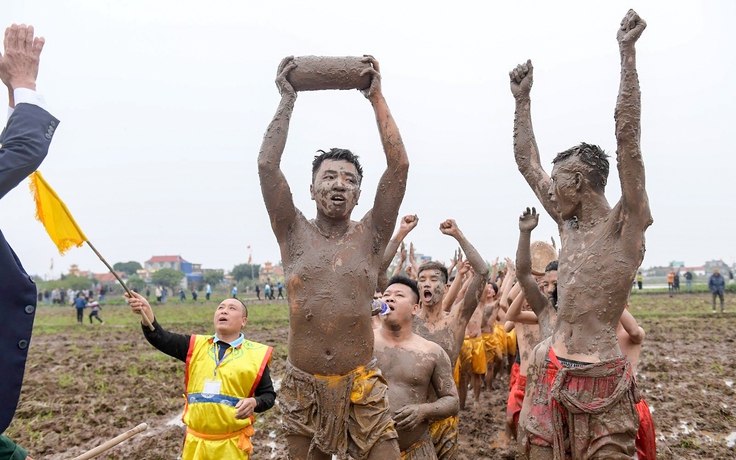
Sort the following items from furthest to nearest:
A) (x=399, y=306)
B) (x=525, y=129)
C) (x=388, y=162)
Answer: (x=399, y=306) → (x=525, y=129) → (x=388, y=162)

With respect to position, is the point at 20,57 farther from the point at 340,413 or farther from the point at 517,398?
the point at 517,398

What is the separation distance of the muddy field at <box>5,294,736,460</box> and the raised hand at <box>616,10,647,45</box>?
4.91m

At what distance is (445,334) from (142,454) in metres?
3.88

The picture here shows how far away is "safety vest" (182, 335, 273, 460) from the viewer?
450 centimetres

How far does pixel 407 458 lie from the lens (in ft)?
15.2

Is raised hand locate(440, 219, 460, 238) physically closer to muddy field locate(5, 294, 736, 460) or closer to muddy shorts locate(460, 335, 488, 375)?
muddy field locate(5, 294, 736, 460)

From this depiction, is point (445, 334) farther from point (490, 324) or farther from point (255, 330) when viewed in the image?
point (255, 330)

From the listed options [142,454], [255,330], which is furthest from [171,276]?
[142,454]

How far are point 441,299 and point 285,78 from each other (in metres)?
3.26

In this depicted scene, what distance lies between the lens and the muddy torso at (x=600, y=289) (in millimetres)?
3408

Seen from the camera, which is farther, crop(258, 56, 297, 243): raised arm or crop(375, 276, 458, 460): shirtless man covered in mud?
crop(375, 276, 458, 460): shirtless man covered in mud

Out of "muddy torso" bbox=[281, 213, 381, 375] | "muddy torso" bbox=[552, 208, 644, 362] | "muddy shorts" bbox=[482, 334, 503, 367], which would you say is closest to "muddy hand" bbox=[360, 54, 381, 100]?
"muddy torso" bbox=[281, 213, 381, 375]

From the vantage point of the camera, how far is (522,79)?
4.30 metres

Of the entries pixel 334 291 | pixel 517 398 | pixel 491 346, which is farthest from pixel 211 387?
pixel 491 346
